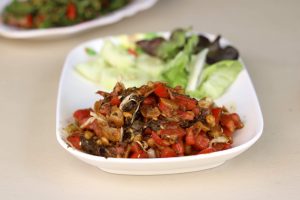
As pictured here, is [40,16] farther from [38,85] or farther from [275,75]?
[275,75]

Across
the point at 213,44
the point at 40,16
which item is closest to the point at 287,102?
the point at 213,44

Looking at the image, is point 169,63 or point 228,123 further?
point 169,63

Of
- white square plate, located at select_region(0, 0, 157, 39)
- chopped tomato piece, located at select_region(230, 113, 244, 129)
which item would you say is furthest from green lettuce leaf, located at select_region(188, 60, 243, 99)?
white square plate, located at select_region(0, 0, 157, 39)

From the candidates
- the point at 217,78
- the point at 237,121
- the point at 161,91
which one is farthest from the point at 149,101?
the point at 217,78

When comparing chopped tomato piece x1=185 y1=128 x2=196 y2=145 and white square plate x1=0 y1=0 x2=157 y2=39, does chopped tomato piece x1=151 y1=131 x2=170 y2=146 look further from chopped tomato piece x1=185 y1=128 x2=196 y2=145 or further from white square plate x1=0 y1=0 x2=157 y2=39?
white square plate x1=0 y1=0 x2=157 y2=39

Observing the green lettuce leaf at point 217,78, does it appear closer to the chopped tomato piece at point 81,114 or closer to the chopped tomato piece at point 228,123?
the chopped tomato piece at point 228,123

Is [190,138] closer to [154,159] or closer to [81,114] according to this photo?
[154,159]
